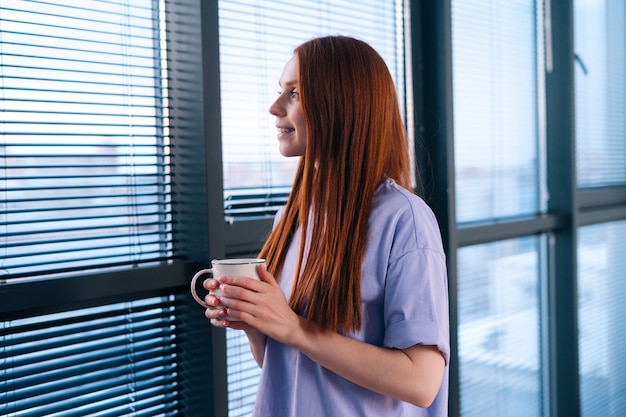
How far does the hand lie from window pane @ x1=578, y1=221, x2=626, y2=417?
243cm

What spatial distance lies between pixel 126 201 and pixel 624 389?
3.11m

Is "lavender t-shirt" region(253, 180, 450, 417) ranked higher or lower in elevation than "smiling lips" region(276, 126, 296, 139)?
lower

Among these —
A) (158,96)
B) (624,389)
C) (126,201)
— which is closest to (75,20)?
(158,96)

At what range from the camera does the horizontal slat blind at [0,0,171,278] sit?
1.33 m

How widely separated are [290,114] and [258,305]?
1.21 feet

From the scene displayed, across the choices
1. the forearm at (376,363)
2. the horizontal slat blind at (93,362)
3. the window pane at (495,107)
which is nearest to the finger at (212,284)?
the forearm at (376,363)

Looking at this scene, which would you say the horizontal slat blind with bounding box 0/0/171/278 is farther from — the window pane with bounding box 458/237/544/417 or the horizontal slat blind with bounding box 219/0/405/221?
the window pane with bounding box 458/237/544/417

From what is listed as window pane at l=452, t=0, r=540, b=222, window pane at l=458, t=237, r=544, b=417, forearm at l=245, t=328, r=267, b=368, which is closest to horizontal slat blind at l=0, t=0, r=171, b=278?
forearm at l=245, t=328, r=267, b=368

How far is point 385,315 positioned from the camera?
108 cm

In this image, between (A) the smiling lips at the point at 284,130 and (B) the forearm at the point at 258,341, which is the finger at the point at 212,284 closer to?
(B) the forearm at the point at 258,341

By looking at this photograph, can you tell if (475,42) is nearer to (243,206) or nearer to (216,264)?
(243,206)

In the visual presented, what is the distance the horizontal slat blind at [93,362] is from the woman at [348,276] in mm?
406

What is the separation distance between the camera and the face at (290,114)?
46.6 inches

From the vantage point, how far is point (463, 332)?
98.3 inches
